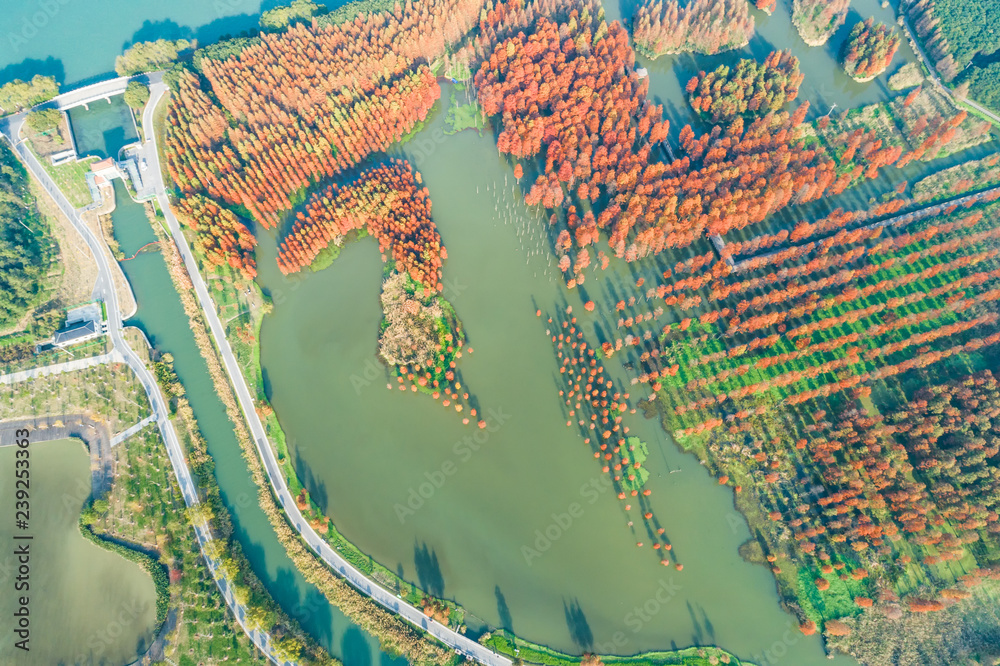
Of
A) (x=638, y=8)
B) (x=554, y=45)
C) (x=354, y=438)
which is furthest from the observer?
(x=638, y=8)

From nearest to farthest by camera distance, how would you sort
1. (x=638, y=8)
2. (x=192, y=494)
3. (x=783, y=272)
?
(x=192, y=494) < (x=783, y=272) < (x=638, y=8)

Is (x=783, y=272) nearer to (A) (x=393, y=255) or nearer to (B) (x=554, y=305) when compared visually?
(B) (x=554, y=305)

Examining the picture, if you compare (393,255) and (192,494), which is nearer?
(192,494)

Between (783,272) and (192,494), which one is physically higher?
(783,272)

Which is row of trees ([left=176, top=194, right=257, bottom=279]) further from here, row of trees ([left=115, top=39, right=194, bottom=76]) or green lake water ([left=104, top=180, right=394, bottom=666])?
row of trees ([left=115, top=39, right=194, bottom=76])

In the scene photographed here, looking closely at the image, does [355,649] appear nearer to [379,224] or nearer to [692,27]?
[379,224]

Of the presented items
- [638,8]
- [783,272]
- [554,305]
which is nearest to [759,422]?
[783,272]

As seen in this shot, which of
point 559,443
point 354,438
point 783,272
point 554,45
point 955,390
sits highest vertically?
point 554,45
